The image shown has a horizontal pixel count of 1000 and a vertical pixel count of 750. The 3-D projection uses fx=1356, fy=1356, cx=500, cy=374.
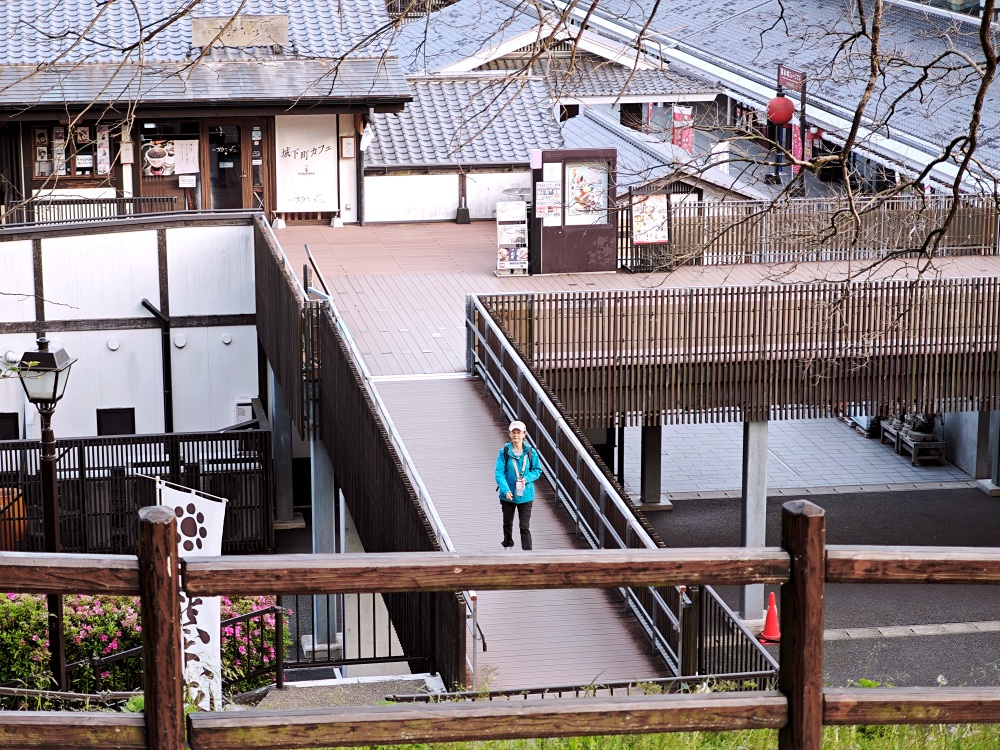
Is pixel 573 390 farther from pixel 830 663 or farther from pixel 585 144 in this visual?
pixel 585 144

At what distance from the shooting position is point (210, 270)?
2173cm

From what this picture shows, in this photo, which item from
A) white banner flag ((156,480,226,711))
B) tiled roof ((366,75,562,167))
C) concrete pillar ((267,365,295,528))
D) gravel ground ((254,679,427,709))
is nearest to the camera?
white banner flag ((156,480,226,711))

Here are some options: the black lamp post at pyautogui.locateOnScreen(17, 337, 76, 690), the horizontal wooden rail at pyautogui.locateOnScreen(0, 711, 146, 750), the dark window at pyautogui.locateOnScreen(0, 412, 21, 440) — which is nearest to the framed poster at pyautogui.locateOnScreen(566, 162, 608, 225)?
the dark window at pyautogui.locateOnScreen(0, 412, 21, 440)

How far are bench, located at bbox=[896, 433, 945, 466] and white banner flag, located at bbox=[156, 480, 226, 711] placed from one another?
1698 cm

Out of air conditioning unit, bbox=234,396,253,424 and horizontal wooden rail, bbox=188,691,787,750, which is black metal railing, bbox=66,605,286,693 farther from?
air conditioning unit, bbox=234,396,253,424

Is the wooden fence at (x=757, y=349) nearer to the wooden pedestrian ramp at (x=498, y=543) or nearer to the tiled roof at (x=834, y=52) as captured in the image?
the wooden pedestrian ramp at (x=498, y=543)

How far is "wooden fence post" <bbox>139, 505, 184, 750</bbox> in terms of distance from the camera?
3271 millimetres

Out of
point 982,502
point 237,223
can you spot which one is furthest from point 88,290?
point 982,502

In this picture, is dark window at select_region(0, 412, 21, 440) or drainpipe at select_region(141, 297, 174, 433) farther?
drainpipe at select_region(141, 297, 174, 433)

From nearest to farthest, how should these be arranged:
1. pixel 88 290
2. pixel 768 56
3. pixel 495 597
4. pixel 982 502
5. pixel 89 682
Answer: pixel 495 597
pixel 89 682
pixel 88 290
pixel 982 502
pixel 768 56

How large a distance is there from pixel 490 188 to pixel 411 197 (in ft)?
4.97

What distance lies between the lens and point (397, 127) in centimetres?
2630

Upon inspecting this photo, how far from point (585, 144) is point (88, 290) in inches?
557

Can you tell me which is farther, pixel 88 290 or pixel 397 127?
pixel 397 127
